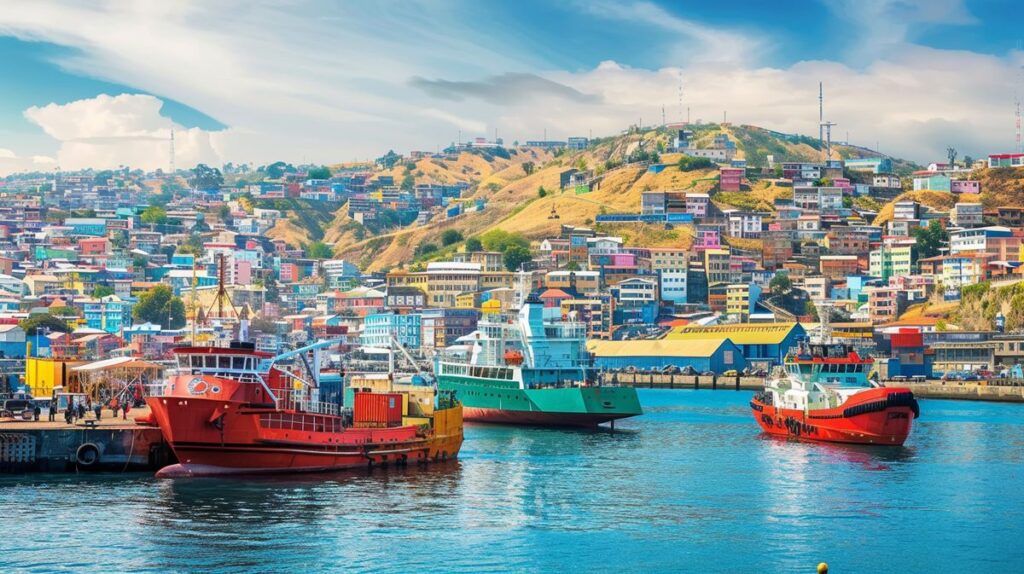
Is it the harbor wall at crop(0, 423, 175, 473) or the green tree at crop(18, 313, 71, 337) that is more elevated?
the green tree at crop(18, 313, 71, 337)

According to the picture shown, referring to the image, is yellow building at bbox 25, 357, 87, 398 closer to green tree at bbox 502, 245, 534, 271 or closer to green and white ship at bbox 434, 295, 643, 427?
green and white ship at bbox 434, 295, 643, 427

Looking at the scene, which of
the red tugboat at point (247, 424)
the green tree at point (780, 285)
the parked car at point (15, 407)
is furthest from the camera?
the green tree at point (780, 285)

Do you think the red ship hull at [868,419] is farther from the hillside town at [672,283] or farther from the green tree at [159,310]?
the green tree at [159,310]

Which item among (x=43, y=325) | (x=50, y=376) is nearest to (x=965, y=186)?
(x=43, y=325)

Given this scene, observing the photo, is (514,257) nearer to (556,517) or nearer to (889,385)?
(889,385)

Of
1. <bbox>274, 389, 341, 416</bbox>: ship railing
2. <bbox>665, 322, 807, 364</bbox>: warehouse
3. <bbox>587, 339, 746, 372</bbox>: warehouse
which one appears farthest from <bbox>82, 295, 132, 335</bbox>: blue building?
<bbox>274, 389, 341, 416</bbox>: ship railing

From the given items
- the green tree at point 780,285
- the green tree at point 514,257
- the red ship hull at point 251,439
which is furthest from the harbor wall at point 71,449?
the green tree at point 514,257
